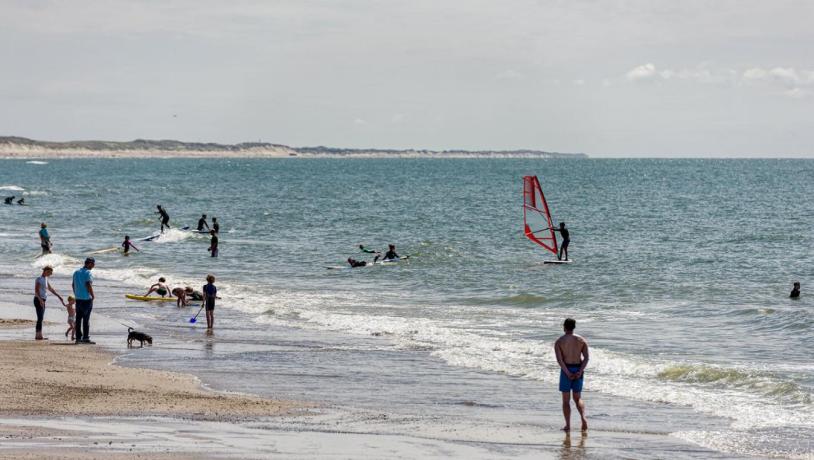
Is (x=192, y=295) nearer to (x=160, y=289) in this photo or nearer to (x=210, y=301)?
(x=160, y=289)

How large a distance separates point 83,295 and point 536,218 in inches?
795

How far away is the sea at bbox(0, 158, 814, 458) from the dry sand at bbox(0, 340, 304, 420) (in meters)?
0.77

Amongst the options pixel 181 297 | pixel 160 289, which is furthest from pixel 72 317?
pixel 160 289

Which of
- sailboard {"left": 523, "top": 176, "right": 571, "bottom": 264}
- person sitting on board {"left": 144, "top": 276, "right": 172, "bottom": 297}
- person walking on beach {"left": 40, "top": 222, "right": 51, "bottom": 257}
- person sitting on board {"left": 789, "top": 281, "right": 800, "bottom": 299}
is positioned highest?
sailboard {"left": 523, "top": 176, "right": 571, "bottom": 264}

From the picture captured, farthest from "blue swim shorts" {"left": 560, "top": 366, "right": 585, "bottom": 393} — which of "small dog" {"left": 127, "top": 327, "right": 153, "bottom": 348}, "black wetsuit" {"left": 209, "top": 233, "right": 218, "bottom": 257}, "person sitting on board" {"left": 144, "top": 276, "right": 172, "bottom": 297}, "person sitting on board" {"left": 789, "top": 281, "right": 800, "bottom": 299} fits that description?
"black wetsuit" {"left": 209, "top": 233, "right": 218, "bottom": 257}

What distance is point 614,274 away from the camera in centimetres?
3092

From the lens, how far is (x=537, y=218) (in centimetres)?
3466

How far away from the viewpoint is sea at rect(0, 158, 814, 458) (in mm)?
13438

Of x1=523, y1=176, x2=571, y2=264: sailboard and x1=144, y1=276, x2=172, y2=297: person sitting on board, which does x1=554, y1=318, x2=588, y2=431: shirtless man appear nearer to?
x1=144, y1=276, x2=172, y2=297: person sitting on board

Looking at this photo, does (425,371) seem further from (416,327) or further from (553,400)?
(416,327)

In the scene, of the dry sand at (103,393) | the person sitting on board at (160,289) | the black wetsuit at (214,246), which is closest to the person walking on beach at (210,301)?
the dry sand at (103,393)

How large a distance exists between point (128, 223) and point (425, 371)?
→ 39015 millimetres

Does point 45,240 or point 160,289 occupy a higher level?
point 45,240

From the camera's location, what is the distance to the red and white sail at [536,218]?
33.9 meters
